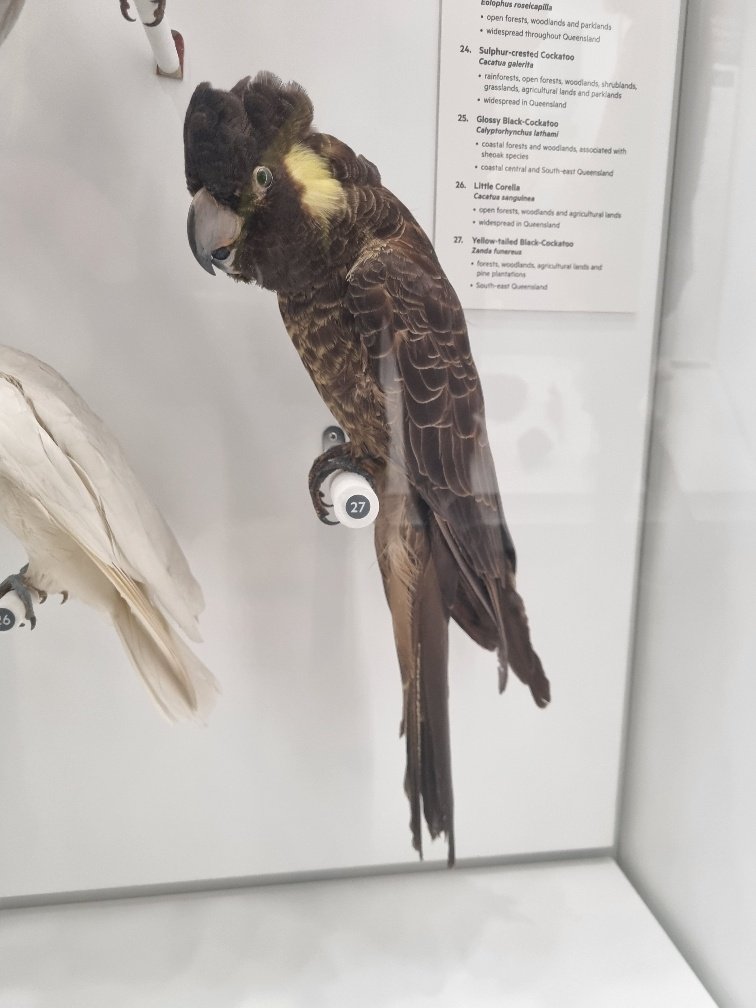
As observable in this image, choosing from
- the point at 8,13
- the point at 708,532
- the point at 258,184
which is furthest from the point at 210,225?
the point at 708,532

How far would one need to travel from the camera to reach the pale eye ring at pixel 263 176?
1.67 ft

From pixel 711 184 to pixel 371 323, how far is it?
0.39 metres

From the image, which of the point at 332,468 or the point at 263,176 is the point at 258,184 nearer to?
the point at 263,176

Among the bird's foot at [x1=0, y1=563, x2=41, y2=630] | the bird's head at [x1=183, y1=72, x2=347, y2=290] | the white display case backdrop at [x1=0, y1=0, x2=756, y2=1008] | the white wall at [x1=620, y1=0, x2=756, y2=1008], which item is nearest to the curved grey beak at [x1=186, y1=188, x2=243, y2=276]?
the bird's head at [x1=183, y1=72, x2=347, y2=290]

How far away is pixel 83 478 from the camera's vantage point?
55 centimetres

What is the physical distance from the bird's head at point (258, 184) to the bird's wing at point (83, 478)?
0.17 metres

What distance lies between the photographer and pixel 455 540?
62 cm

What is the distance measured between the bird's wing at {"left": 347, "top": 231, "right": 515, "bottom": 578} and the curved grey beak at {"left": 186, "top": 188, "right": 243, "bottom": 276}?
93 millimetres

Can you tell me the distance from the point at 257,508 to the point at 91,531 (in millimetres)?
210

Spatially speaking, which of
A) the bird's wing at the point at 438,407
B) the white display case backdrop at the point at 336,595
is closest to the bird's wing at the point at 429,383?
the bird's wing at the point at 438,407

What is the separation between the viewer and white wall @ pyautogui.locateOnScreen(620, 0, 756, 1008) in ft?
2.17

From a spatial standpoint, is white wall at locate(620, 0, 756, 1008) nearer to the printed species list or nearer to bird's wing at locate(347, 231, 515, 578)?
the printed species list

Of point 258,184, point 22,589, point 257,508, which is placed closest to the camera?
point 258,184

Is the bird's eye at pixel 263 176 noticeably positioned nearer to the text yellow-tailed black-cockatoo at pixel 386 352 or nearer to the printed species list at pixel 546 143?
the text yellow-tailed black-cockatoo at pixel 386 352
